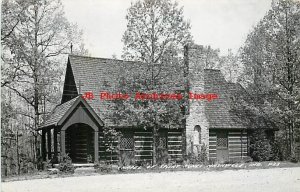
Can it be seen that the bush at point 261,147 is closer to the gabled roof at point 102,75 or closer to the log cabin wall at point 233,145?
the log cabin wall at point 233,145

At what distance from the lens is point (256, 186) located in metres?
16.1

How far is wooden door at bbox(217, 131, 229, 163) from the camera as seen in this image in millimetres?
30750

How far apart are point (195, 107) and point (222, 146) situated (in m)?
3.76

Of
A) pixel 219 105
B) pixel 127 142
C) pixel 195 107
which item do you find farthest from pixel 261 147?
pixel 127 142

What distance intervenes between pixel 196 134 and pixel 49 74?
11.8m

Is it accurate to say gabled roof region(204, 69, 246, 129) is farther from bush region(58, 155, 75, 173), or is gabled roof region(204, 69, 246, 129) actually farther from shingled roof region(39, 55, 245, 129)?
bush region(58, 155, 75, 173)

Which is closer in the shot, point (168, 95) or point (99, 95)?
point (168, 95)

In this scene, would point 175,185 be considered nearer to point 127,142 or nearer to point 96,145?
point 96,145

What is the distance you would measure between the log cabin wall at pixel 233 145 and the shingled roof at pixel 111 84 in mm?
689

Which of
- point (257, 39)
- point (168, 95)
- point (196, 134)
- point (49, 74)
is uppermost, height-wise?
point (257, 39)

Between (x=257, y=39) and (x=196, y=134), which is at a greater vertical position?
(x=257, y=39)

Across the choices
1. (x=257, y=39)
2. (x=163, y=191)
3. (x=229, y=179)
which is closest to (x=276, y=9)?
(x=257, y=39)

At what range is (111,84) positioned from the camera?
96.6 feet

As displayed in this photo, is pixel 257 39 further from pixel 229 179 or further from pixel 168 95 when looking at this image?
pixel 229 179
